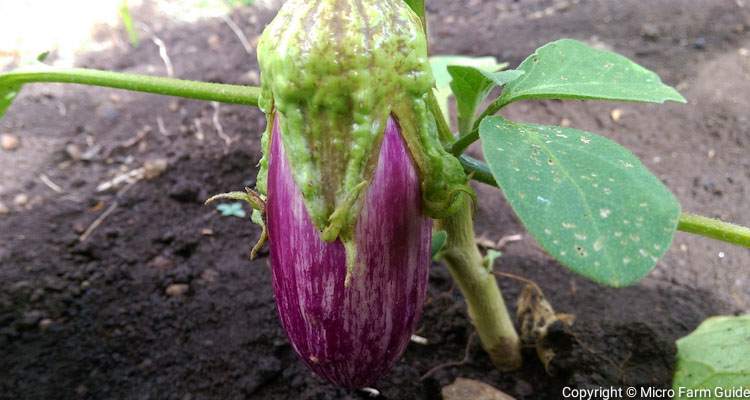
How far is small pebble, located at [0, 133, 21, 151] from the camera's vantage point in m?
1.37

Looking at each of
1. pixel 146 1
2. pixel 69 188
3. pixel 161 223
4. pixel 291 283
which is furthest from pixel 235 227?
pixel 146 1

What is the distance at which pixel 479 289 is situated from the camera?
79 cm

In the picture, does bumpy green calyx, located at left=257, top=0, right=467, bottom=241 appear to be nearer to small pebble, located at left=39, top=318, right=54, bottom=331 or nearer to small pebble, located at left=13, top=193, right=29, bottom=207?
small pebble, located at left=39, top=318, right=54, bottom=331

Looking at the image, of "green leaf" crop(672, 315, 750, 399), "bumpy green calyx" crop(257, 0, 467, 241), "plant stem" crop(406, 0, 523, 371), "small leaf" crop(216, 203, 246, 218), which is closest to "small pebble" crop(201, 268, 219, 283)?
"small leaf" crop(216, 203, 246, 218)

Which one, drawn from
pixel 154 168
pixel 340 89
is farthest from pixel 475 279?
pixel 154 168

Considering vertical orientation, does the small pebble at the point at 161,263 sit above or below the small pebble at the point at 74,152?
below

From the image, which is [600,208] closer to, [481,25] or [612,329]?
[612,329]

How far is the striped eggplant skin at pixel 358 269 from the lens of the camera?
56cm

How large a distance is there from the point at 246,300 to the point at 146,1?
1.48 m

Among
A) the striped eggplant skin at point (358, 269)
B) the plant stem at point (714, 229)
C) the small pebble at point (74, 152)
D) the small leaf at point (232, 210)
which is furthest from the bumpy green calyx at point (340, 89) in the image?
the small pebble at point (74, 152)

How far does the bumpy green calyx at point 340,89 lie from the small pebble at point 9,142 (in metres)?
1.04

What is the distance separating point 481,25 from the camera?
A: 1863 mm

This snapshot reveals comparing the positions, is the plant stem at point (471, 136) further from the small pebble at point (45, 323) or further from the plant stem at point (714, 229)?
the small pebble at point (45, 323)

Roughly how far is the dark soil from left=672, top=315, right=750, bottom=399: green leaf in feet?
0.14
